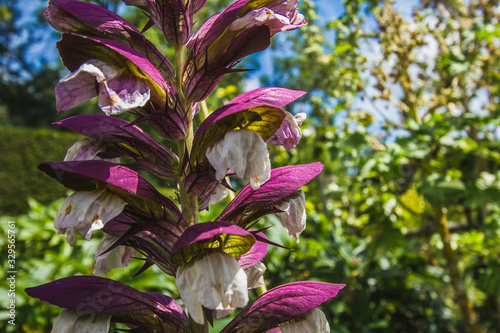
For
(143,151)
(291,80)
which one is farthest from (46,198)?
(143,151)

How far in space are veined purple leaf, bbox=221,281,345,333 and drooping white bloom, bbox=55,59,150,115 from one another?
1.55ft

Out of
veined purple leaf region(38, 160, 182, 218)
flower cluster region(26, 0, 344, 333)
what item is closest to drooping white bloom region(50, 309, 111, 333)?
flower cluster region(26, 0, 344, 333)

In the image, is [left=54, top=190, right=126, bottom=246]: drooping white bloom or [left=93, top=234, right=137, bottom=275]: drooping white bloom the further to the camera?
[left=93, top=234, right=137, bottom=275]: drooping white bloom

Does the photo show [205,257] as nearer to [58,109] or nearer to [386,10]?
[58,109]

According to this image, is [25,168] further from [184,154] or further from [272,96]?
[272,96]

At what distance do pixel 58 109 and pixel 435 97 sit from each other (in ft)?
9.54

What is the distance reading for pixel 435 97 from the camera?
2963mm

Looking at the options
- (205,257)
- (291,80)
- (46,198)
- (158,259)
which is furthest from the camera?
(291,80)

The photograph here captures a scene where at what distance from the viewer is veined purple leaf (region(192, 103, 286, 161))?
0.74 m

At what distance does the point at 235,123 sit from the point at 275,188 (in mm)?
159

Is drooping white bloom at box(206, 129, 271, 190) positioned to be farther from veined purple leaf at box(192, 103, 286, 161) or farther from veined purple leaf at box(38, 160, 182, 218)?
veined purple leaf at box(38, 160, 182, 218)

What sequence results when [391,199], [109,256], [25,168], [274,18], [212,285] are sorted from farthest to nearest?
[25,168], [391,199], [109,256], [274,18], [212,285]

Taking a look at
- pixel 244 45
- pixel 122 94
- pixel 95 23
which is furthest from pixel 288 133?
pixel 95 23

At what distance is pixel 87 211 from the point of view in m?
0.72
